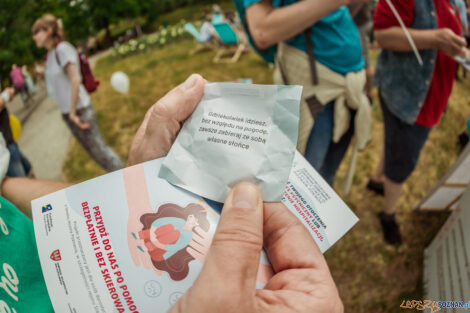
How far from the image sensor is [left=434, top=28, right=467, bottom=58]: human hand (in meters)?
1.13

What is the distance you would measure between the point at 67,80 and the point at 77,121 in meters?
0.31

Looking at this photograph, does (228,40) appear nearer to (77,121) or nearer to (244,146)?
(77,121)

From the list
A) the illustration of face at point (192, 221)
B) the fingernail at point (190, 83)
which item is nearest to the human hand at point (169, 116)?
the fingernail at point (190, 83)

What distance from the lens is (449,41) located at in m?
1.14

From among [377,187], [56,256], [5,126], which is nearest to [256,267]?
[56,256]

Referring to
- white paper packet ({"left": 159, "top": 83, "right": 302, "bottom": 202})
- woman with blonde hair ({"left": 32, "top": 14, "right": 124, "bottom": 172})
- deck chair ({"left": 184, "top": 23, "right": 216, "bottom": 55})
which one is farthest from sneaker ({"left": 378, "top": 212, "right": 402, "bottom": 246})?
deck chair ({"left": 184, "top": 23, "right": 216, "bottom": 55})

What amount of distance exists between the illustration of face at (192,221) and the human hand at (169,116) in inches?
7.8

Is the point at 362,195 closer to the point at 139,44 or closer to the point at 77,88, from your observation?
the point at 77,88

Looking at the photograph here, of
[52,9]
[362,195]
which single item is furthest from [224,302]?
[52,9]

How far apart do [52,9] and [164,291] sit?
11160 millimetres

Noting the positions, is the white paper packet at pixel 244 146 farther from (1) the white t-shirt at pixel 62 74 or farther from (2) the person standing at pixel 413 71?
(1) the white t-shirt at pixel 62 74

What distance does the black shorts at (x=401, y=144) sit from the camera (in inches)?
56.5

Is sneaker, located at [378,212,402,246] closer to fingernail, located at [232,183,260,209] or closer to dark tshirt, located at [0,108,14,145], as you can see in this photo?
fingernail, located at [232,183,260,209]

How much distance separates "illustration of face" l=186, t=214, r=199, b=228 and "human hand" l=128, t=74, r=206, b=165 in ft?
0.65
